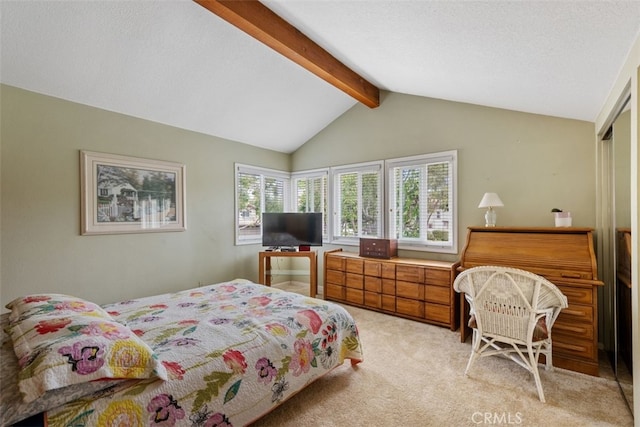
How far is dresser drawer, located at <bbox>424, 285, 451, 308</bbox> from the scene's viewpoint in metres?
3.15

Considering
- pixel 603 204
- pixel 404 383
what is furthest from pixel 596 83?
pixel 404 383

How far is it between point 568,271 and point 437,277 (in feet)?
3.77

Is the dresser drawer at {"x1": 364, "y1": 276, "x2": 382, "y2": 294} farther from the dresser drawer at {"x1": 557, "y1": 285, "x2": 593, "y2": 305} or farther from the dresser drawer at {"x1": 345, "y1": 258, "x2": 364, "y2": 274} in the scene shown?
the dresser drawer at {"x1": 557, "y1": 285, "x2": 593, "y2": 305}

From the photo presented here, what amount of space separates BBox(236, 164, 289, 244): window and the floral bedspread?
7.00 feet

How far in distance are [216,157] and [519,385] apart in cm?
419

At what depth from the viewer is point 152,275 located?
3516 mm

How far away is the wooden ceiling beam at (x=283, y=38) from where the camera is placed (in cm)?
220

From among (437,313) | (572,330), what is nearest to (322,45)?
(437,313)

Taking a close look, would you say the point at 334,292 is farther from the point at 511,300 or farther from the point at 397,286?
the point at 511,300

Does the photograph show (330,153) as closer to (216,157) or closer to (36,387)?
(216,157)

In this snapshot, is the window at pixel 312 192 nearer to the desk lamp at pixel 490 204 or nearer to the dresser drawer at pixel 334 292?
the dresser drawer at pixel 334 292

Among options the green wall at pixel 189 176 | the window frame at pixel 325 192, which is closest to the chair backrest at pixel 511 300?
the green wall at pixel 189 176

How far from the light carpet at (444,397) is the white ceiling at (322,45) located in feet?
7.13

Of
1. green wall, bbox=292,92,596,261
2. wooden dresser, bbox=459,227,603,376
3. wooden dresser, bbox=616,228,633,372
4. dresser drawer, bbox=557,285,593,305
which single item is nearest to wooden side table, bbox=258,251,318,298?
green wall, bbox=292,92,596,261
